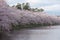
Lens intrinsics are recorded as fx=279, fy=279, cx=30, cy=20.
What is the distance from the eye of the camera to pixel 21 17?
100ft

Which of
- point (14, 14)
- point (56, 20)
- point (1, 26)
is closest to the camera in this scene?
point (1, 26)

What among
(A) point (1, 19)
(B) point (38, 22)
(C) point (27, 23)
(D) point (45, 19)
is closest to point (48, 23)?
(D) point (45, 19)

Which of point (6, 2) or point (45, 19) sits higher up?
point (6, 2)

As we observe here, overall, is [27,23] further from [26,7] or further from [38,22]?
[26,7]

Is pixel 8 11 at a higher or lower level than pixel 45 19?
higher

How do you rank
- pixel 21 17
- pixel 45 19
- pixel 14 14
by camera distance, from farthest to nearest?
pixel 45 19, pixel 21 17, pixel 14 14

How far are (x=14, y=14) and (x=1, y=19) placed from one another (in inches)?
193

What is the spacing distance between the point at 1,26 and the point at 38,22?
1407 cm

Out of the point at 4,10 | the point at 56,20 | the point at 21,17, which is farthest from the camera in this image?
the point at 56,20

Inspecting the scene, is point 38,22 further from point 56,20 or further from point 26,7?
point 26,7

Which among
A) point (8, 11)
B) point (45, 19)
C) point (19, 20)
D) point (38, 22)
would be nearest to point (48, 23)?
point (45, 19)

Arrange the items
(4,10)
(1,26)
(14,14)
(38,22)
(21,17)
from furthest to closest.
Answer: (38,22)
(21,17)
(14,14)
(4,10)
(1,26)

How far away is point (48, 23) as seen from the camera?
3831cm

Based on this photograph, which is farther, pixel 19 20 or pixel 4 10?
pixel 19 20
